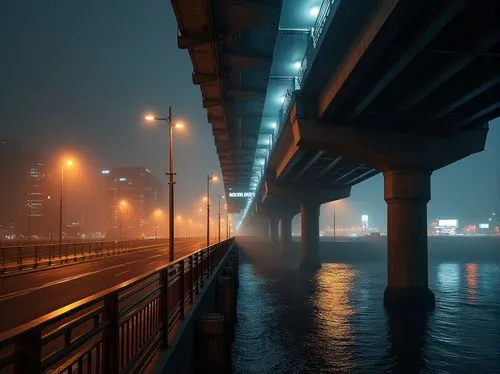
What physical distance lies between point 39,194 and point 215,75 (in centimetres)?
19550

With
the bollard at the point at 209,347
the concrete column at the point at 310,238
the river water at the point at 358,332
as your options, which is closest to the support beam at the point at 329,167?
the concrete column at the point at 310,238

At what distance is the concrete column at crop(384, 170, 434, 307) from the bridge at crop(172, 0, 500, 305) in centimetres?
5

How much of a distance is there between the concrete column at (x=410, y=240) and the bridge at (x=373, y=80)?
1.9 inches

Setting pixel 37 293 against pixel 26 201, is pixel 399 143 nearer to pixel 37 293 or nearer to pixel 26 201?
pixel 37 293

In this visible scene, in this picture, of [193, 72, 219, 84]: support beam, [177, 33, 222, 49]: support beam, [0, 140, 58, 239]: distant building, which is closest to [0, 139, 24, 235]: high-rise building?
[0, 140, 58, 239]: distant building

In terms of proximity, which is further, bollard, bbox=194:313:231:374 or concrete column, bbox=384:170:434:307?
concrete column, bbox=384:170:434:307

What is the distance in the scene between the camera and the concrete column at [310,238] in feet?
159

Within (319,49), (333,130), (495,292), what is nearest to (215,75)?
(319,49)

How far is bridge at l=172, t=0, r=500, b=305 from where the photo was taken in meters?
13.1

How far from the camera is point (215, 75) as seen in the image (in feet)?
58.5

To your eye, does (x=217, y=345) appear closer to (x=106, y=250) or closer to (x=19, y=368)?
(x=19, y=368)

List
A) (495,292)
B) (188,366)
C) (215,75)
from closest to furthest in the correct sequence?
(188,366) → (215,75) → (495,292)

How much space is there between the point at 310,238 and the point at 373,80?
33.0 m

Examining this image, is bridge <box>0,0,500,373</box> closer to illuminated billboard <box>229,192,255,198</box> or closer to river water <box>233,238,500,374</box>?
river water <box>233,238,500,374</box>
